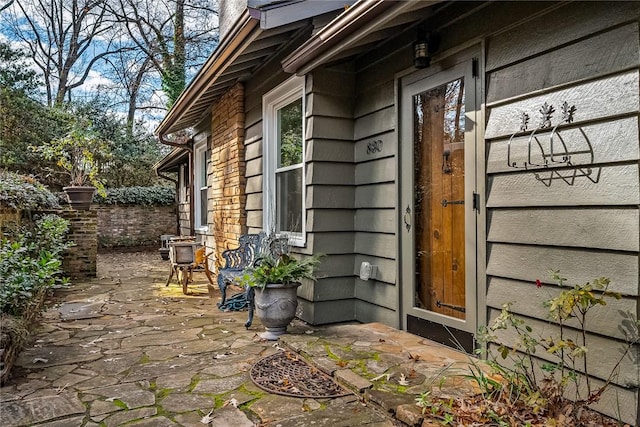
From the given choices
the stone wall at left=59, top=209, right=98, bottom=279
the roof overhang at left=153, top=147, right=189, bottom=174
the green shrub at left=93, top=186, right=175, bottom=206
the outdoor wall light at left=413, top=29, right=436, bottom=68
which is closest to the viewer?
the outdoor wall light at left=413, top=29, right=436, bottom=68

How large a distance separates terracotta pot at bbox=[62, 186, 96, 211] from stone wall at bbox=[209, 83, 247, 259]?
2392 mm

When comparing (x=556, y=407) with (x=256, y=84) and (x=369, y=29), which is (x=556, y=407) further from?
(x=256, y=84)

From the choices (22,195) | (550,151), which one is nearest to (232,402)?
(550,151)

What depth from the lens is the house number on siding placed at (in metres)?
3.63

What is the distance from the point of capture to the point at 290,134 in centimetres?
449

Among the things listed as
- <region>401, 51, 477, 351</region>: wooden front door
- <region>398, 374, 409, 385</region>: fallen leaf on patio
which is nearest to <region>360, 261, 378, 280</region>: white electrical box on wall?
<region>401, 51, 477, 351</region>: wooden front door

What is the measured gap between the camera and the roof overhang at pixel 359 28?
259 centimetres

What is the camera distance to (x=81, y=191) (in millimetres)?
7457

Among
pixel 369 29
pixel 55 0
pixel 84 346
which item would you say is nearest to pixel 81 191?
pixel 84 346

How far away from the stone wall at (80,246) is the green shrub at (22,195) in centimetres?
31

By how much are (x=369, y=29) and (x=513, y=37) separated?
868mm

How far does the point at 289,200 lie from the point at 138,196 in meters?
9.90

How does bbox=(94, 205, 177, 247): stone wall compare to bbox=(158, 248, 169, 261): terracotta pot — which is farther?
bbox=(94, 205, 177, 247): stone wall

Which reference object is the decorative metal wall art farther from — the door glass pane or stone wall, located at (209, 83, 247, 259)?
stone wall, located at (209, 83, 247, 259)
